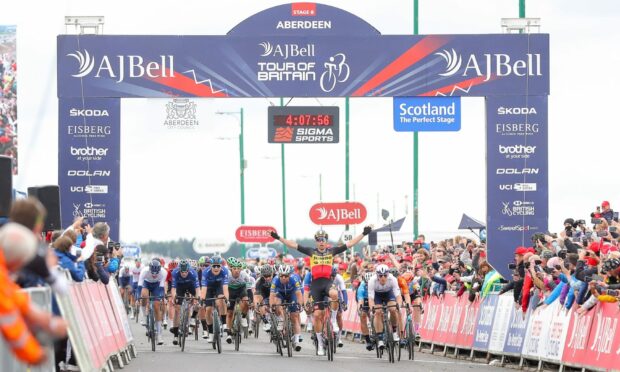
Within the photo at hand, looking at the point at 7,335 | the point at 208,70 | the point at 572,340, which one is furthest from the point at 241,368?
the point at 7,335

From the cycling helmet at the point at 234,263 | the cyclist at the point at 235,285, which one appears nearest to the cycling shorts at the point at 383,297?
the cyclist at the point at 235,285

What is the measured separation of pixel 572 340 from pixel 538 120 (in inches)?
360

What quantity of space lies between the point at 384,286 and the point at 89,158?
6.90 metres

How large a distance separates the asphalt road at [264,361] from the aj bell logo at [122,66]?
17.1 ft

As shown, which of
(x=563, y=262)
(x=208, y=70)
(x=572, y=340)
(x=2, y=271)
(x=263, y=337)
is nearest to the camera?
(x=2, y=271)

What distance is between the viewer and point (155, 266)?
26984mm

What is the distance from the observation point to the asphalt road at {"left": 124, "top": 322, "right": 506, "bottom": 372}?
19.5 metres

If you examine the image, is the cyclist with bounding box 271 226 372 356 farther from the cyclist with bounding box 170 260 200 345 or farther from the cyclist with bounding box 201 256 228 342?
the cyclist with bounding box 170 260 200 345

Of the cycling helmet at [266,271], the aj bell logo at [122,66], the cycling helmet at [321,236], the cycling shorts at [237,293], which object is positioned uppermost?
the aj bell logo at [122,66]

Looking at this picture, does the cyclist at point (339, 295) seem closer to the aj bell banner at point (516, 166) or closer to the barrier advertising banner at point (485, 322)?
the barrier advertising banner at point (485, 322)

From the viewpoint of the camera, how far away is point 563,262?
19500 mm

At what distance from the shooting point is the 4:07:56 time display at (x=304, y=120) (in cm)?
2788

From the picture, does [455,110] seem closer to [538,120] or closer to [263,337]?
[538,120]

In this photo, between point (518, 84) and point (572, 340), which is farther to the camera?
point (518, 84)
